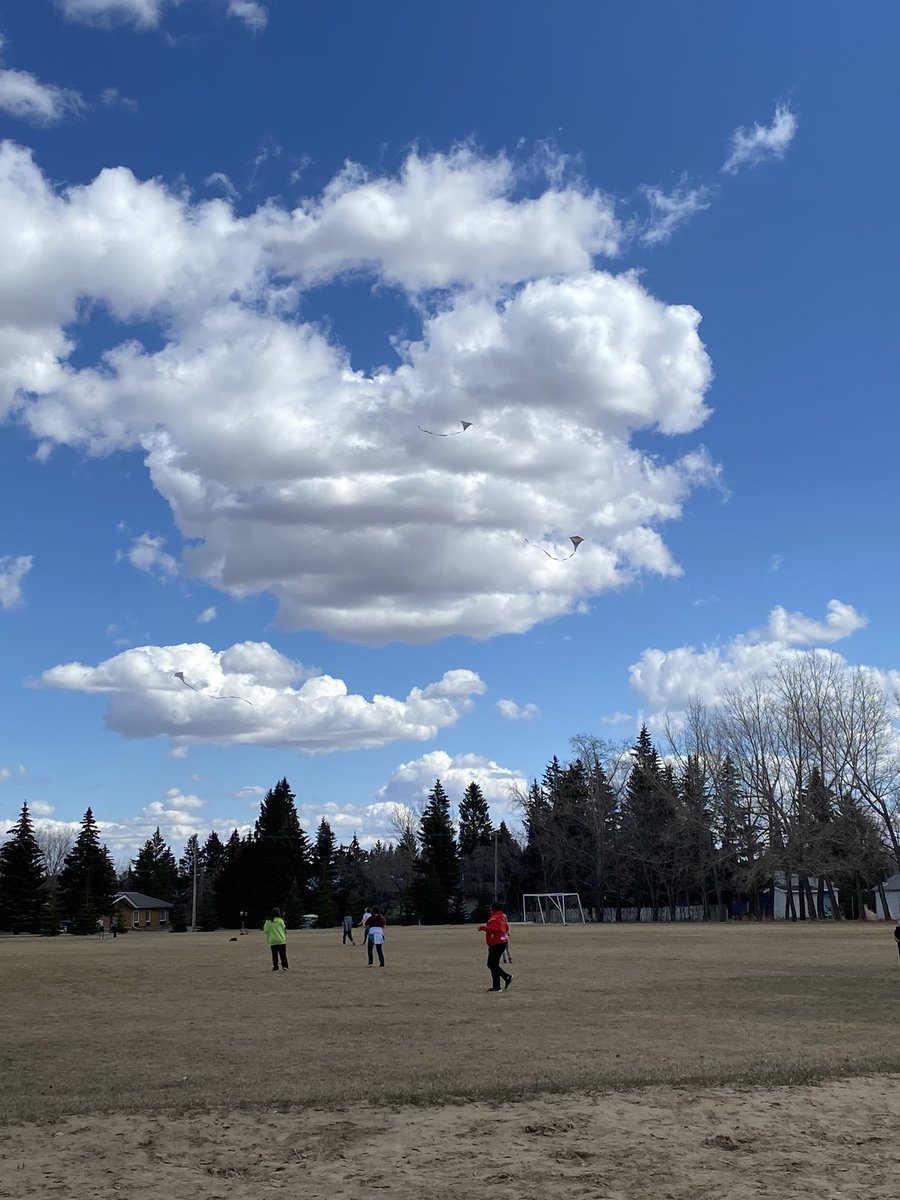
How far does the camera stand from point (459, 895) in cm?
11581

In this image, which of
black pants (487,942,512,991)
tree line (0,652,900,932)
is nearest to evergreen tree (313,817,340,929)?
tree line (0,652,900,932)

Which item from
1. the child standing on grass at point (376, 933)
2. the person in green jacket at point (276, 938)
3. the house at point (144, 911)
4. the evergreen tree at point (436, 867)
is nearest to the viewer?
the person in green jacket at point (276, 938)

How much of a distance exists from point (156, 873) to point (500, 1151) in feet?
485

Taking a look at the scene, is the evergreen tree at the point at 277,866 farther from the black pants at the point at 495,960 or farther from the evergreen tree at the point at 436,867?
the black pants at the point at 495,960

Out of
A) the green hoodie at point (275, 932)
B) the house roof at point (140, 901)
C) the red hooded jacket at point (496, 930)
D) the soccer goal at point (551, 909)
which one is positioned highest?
the red hooded jacket at point (496, 930)

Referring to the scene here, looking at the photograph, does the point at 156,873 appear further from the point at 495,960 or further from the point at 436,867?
the point at 495,960

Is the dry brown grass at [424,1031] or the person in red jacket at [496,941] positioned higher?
the person in red jacket at [496,941]

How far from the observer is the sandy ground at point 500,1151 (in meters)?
7.90

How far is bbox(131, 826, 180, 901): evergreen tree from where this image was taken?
480 feet

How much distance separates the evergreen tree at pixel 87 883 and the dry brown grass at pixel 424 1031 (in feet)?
214

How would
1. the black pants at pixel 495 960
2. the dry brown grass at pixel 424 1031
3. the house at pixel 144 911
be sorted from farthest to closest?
the house at pixel 144 911 < the black pants at pixel 495 960 < the dry brown grass at pixel 424 1031

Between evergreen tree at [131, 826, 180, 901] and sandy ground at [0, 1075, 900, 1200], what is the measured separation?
136 metres

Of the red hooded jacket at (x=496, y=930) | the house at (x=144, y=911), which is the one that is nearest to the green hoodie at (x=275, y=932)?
the red hooded jacket at (x=496, y=930)

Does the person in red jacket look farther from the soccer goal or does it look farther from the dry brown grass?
the soccer goal
